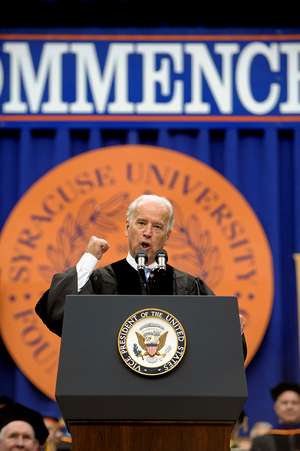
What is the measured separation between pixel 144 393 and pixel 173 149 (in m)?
3.92

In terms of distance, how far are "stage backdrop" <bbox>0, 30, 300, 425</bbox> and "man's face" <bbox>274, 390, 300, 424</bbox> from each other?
0.26 m

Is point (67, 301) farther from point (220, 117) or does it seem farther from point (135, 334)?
point (220, 117)

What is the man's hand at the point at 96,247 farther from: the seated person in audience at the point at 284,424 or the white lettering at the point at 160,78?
the white lettering at the point at 160,78

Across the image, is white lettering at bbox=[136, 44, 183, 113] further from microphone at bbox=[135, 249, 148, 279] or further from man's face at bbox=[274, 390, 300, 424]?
microphone at bbox=[135, 249, 148, 279]

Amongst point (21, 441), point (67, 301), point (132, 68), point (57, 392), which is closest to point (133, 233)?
point (67, 301)

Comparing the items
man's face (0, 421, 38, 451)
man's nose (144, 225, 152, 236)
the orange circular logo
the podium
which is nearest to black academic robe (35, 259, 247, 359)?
man's nose (144, 225, 152, 236)

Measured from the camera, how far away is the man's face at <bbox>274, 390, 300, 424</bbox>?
4676 mm

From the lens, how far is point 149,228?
8.04 ft

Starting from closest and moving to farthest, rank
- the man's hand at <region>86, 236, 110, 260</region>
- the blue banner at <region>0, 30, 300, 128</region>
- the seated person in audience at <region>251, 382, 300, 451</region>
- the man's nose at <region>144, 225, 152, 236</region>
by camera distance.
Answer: the man's hand at <region>86, 236, 110, 260</region>
the man's nose at <region>144, 225, 152, 236</region>
the seated person in audience at <region>251, 382, 300, 451</region>
the blue banner at <region>0, 30, 300, 128</region>

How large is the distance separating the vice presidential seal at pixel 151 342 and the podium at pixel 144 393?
17 mm

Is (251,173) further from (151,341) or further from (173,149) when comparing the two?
(151,341)

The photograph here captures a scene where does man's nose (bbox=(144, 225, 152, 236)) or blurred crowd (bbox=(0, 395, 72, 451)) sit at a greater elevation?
man's nose (bbox=(144, 225, 152, 236))

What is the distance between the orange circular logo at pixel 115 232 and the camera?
5.04m

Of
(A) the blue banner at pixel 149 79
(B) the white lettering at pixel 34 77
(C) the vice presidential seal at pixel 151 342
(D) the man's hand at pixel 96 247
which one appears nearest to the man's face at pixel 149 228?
(D) the man's hand at pixel 96 247
